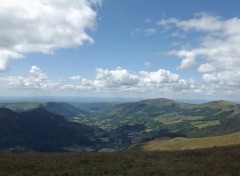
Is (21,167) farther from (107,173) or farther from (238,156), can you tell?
(238,156)

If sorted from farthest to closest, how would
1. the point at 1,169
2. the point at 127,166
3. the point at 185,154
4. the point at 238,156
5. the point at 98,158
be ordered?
the point at 185,154, the point at 98,158, the point at 238,156, the point at 127,166, the point at 1,169

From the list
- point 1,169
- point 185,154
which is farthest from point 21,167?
point 185,154

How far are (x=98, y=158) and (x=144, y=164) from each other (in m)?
6.68

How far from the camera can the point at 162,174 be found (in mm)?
28281

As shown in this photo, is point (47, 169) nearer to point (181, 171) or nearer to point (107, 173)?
point (107, 173)

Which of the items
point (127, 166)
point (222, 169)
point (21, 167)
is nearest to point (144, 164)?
point (127, 166)

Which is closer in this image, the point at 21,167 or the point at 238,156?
the point at 21,167

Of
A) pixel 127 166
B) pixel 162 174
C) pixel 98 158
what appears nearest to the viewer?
pixel 162 174

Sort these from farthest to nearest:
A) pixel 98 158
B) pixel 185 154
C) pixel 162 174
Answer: pixel 185 154 < pixel 98 158 < pixel 162 174

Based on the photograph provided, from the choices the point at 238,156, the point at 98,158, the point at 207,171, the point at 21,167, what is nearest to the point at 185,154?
the point at 238,156

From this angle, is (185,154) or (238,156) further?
(185,154)

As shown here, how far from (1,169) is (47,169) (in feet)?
14.0

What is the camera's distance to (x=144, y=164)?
34.9m

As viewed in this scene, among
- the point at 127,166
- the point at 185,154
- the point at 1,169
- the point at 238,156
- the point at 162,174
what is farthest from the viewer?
the point at 185,154
